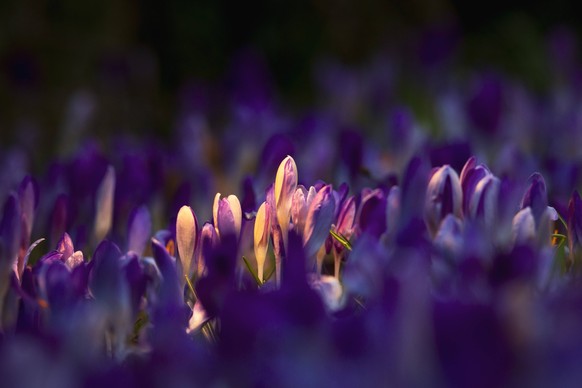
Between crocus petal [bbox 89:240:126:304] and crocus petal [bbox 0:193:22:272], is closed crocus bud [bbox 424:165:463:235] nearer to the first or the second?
crocus petal [bbox 89:240:126:304]

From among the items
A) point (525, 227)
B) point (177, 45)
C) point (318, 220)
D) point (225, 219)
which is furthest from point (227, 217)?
point (177, 45)

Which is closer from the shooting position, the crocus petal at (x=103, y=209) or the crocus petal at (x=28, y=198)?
the crocus petal at (x=28, y=198)

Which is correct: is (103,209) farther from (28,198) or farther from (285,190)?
(285,190)

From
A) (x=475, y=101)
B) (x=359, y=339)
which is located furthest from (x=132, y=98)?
(x=359, y=339)

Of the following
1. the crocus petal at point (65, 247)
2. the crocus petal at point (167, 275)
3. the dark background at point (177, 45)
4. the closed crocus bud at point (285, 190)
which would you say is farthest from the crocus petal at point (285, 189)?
the dark background at point (177, 45)

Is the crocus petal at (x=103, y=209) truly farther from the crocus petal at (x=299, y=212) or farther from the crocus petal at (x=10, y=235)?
the crocus petal at (x=299, y=212)

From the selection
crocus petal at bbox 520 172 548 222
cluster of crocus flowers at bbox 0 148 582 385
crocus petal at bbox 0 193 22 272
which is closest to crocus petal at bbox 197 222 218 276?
cluster of crocus flowers at bbox 0 148 582 385

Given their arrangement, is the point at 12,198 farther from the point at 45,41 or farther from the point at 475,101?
the point at 45,41
